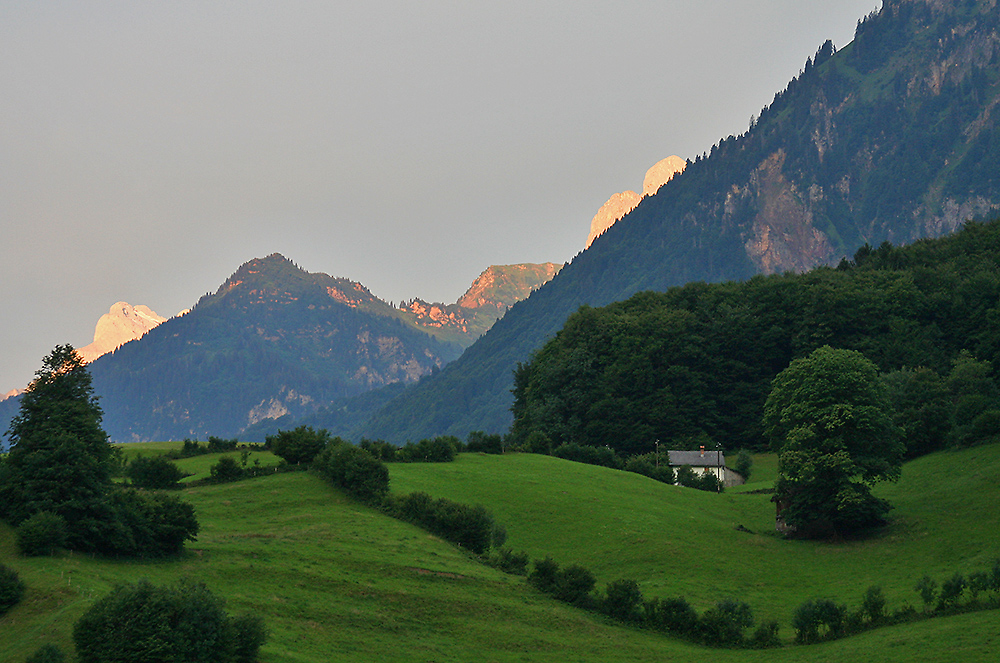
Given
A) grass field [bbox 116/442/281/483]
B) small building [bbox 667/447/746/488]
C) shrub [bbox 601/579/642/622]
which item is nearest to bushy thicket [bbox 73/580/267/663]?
shrub [bbox 601/579/642/622]

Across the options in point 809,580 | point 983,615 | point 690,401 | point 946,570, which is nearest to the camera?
point 983,615

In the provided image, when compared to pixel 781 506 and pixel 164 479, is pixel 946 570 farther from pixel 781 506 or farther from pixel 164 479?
pixel 164 479

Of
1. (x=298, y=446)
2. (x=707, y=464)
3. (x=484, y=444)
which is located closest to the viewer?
(x=298, y=446)

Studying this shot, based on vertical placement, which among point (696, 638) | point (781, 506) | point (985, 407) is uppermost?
point (985, 407)

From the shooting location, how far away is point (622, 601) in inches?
2138

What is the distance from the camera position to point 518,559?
203 ft

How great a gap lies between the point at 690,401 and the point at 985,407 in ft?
186

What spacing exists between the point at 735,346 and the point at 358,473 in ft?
312

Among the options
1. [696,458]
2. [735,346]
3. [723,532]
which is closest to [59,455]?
[723,532]

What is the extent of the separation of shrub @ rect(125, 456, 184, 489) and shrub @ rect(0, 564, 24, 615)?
3501 centimetres

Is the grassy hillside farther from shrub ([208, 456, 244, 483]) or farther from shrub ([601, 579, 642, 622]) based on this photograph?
shrub ([208, 456, 244, 483])

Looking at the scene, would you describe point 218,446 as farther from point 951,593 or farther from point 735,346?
point 735,346

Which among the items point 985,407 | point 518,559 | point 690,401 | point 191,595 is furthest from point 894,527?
point 690,401

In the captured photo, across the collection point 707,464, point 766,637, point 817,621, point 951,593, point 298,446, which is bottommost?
point 766,637
